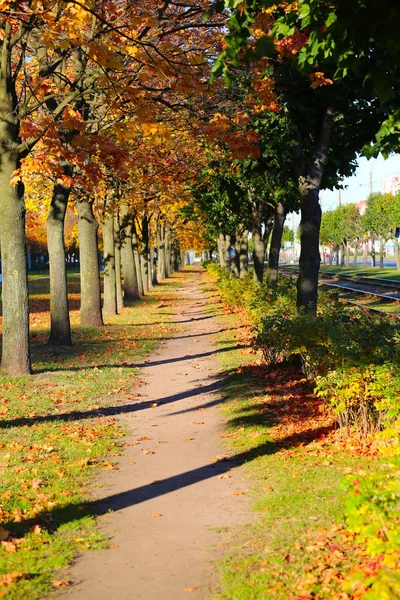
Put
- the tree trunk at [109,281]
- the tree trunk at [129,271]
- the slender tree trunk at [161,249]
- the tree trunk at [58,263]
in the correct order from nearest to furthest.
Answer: the tree trunk at [58,263]
the tree trunk at [109,281]
the tree trunk at [129,271]
the slender tree trunk at [161,249]

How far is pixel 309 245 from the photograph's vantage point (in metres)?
17.2

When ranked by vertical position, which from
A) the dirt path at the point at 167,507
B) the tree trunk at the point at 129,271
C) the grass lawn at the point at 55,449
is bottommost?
the dirt path at the point at 167,507

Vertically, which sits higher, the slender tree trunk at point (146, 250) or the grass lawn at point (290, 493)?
the slender tree trunk at point (146, 250)

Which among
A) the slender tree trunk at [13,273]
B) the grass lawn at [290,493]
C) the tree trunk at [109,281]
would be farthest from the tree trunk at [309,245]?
the tree trunk at [109,281]

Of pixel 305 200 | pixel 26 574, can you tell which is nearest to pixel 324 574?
pixel 26 574

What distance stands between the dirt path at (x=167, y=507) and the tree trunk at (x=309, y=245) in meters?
3.83

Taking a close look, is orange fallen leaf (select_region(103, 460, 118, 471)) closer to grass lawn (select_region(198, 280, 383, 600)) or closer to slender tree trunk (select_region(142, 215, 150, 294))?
grass lawn (select_region(198, 280, 383, 600))

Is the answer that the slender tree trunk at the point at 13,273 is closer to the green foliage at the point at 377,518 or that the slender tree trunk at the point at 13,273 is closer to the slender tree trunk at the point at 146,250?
the green foliage at the point at 377,518

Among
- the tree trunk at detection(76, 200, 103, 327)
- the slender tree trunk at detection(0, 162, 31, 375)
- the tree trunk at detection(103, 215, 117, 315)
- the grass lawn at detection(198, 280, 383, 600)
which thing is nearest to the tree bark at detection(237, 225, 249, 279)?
the tree trunk at detection(103, 215, 117, 315)

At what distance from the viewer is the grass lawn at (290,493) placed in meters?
5.79

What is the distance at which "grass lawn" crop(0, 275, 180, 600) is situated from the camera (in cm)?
656

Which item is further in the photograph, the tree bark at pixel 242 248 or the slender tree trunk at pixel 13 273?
A: the tree bark at pixel 242 248

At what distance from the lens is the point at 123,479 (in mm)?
9102

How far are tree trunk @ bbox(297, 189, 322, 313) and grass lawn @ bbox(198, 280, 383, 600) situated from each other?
3017mm
